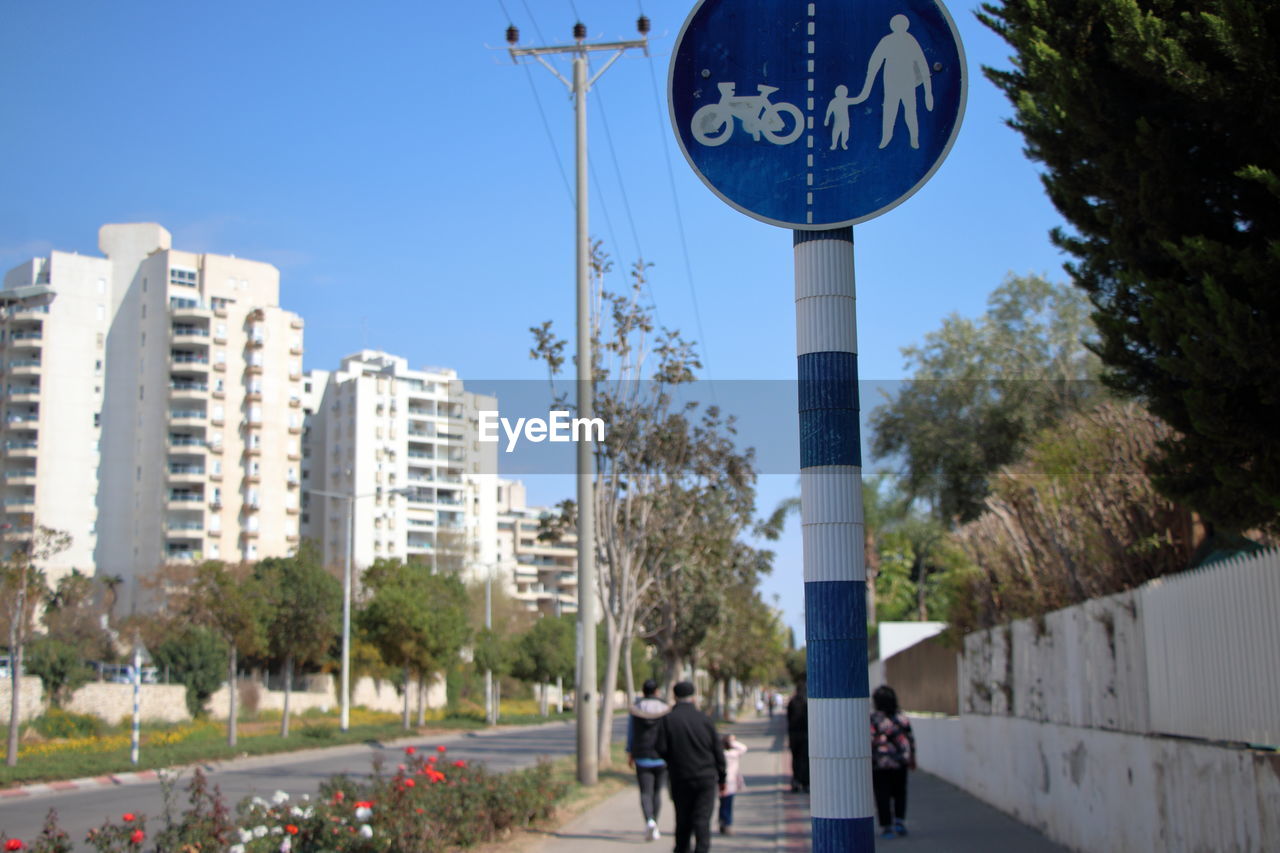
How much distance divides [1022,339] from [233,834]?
26826 mm

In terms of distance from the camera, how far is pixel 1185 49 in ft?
20.6

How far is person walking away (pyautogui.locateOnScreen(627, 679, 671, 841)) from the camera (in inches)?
509

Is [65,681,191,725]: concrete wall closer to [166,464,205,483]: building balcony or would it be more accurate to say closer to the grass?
the grass

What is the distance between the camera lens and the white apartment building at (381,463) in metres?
103

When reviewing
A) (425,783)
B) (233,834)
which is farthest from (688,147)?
(425,783)

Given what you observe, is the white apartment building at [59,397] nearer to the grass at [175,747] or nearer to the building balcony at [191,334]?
the building balcony at [191,334]

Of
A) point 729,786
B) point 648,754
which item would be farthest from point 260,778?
point 648,754

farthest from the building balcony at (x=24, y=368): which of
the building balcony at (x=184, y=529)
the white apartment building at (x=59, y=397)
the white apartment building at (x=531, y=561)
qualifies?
the white apartment building at (x=531, y=561)

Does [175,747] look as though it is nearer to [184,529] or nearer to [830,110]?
[830,110]

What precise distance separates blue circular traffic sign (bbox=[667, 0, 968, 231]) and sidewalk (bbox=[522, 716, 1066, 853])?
8.97 metres

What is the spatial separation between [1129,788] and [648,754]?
4.90m

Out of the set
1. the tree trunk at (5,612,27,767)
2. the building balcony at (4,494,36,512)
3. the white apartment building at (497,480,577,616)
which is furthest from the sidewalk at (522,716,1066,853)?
the white apartment building at (497,480,577,616)

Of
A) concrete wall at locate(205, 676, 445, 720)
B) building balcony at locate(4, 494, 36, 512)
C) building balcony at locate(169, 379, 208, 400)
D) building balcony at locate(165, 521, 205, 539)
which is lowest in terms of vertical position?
concrete wall at locate(205, 676, 445, 720)

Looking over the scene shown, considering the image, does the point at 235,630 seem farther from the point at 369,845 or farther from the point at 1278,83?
the point at 1278,83
